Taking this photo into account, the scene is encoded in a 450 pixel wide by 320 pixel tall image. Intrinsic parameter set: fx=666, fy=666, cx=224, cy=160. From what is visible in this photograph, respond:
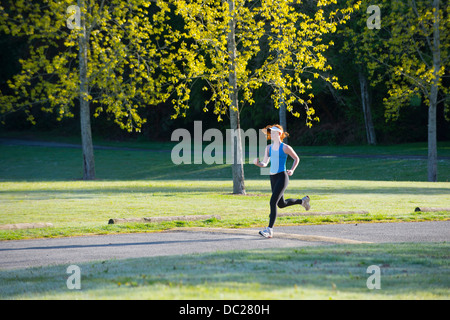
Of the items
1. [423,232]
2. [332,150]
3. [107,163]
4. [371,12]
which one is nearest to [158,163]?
[107,163]

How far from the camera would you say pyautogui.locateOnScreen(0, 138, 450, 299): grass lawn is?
278 inches

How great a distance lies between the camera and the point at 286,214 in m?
16.7

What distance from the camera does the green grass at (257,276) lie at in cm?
675

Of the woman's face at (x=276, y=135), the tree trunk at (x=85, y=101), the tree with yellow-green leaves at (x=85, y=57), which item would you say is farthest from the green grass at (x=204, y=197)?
the tree with yellow-green leaves at (x=85, y=57)

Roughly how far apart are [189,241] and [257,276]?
4516mm

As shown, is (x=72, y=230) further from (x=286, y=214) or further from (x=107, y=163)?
(x=107, y=163)

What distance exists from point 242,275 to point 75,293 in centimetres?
193

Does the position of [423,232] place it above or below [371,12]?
below

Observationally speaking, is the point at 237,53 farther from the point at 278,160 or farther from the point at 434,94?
the point at 434,94

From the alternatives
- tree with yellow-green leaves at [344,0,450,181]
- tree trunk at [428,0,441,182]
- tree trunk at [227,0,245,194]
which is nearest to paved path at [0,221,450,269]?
tree trunk at [227,0,245,194]

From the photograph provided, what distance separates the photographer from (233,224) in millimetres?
14859

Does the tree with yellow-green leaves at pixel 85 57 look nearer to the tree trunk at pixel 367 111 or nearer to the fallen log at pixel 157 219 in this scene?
the fallen log at pixel 157 219

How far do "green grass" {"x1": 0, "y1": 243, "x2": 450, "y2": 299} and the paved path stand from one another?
3.43ft

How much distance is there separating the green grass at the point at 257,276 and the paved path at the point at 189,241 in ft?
3.43
